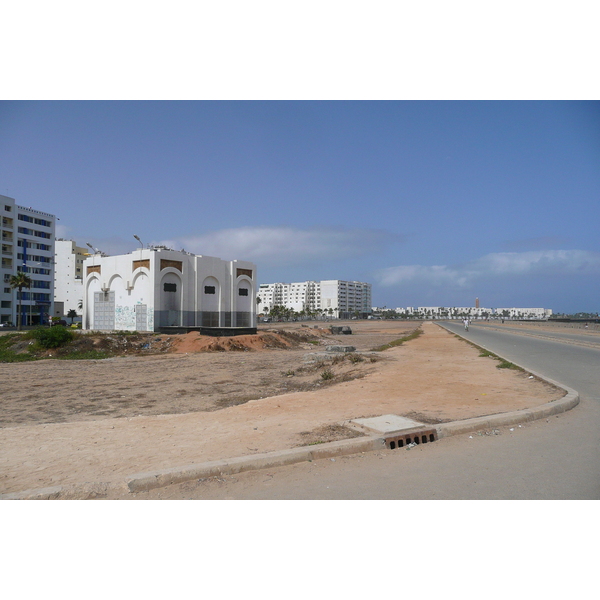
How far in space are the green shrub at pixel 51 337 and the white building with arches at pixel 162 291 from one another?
9.37 metres

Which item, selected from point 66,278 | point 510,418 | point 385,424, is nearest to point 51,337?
point 385,424

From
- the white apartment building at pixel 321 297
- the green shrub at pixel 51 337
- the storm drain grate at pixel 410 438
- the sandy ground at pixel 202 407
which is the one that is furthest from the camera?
the white apartment building at pixel 321 297

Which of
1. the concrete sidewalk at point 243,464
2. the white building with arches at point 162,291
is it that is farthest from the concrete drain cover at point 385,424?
the white building with arches at point 162,291

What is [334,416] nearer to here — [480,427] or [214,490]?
[480,427]

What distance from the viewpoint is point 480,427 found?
22.8 ft

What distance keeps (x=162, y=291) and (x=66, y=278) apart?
68.4m

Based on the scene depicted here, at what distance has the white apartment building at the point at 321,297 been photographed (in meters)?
180

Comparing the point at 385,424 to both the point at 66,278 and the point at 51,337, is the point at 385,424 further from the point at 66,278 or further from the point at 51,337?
the point at 66,278

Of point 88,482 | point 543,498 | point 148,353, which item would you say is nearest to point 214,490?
point 88,482

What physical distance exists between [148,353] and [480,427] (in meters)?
24.6

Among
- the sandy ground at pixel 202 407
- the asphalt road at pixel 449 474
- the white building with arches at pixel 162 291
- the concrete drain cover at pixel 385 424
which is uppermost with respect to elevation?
the white building with arches at pixel 162 291

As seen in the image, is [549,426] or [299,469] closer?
[299,469]

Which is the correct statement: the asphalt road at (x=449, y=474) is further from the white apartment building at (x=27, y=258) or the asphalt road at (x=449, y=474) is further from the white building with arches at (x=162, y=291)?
the white apartment building at (x=27, y=258)

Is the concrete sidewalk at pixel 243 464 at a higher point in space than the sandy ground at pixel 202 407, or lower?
higher
